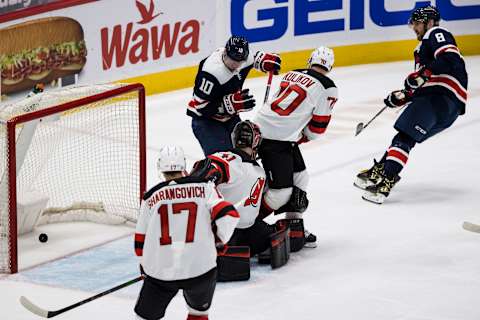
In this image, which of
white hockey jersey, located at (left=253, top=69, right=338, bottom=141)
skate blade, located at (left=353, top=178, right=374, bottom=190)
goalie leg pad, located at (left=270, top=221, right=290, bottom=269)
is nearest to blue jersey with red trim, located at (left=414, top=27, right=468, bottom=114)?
skate blade, located at (left=353, top=178, right=374, bottom=190)

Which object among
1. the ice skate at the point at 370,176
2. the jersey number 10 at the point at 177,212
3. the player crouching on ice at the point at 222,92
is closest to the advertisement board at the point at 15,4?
the player crouching on ice at the point at 222,92

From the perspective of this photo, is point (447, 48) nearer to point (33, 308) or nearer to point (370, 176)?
point (370, 176)

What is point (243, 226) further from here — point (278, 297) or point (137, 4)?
point (137, 4)

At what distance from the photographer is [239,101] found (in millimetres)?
5859

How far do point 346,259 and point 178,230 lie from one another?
1789 mm

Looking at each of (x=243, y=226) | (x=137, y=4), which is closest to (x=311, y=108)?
(x=243, y=226)

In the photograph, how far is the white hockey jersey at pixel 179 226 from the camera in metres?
3.97

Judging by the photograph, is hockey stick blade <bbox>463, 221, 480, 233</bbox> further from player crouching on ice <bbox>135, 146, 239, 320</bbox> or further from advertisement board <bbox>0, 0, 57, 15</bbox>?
advertisement board <bbox>0, 0, 57, 15</bbox>

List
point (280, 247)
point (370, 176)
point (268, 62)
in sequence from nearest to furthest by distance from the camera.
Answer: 1. point (280, 247)
2. point (268, 62)
3. point (370, 176)

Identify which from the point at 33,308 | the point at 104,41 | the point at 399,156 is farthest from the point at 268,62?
the point at 104,41

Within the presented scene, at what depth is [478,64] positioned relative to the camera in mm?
10711

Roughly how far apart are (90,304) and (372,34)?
6.41 meters

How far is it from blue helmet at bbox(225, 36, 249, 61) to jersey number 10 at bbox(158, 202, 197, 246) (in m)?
1.95

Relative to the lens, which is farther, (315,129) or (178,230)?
(315,129)
